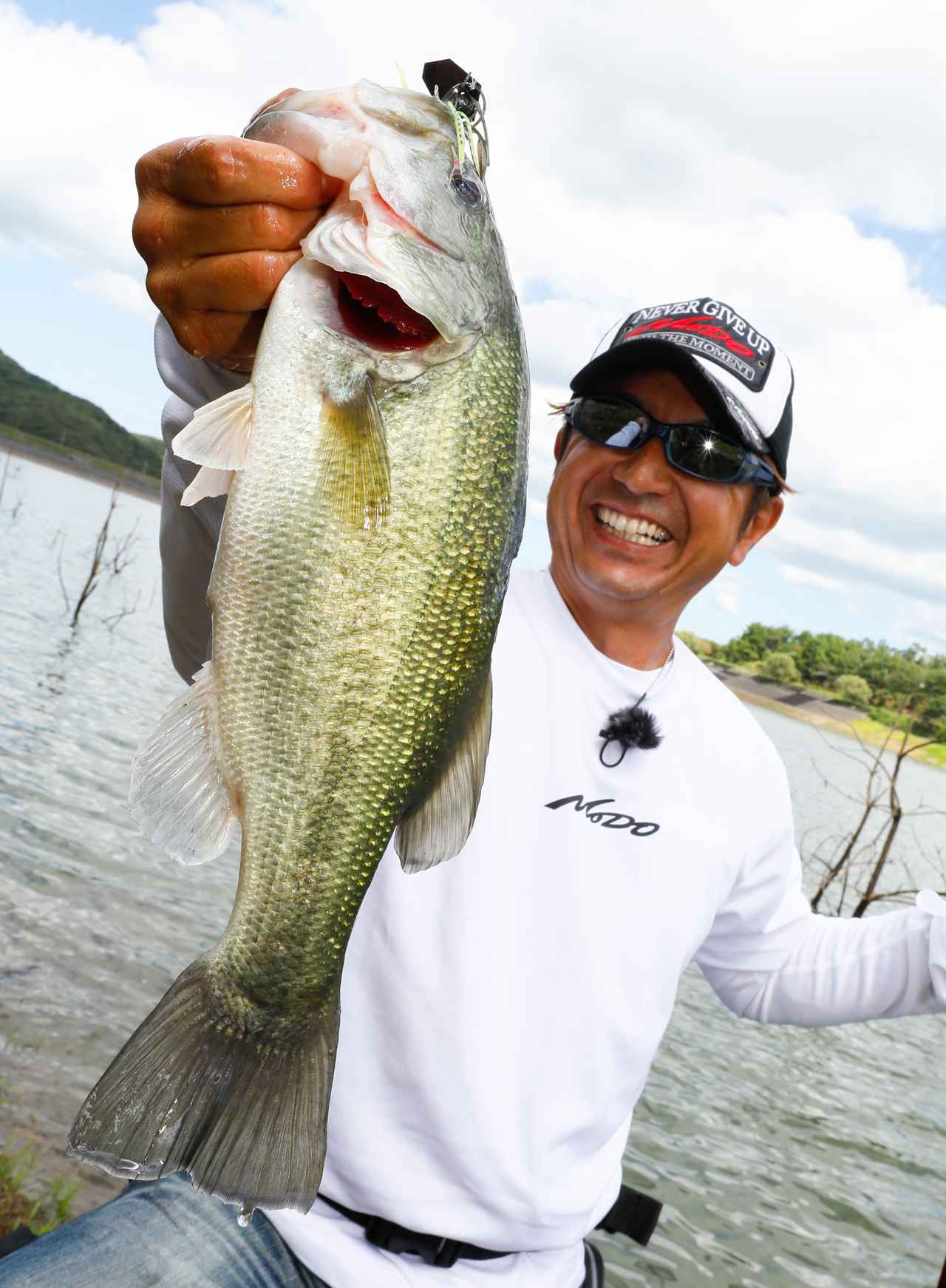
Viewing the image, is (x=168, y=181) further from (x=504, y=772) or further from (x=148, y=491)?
(x=148, y=491)

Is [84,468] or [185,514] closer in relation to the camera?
[185,514]

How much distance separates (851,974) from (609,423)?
5.88ft

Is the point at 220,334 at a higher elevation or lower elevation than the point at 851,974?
higher

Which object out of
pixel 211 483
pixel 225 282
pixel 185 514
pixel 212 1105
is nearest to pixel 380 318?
pixel 225 282

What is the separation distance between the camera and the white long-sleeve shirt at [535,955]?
7.31ft

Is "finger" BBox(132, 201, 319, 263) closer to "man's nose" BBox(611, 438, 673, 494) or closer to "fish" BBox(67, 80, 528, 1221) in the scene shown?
"fish" BBox(67, 80, 528, 1221)

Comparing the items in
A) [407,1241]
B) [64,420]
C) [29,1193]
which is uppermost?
[64,420]

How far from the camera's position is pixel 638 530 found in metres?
2.83

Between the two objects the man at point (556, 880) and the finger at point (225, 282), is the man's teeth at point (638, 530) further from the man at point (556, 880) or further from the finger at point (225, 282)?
the finger at point (225, 282)

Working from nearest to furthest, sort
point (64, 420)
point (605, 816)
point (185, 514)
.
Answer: point (185, 514) → point (605, 816) → point (64, 420)

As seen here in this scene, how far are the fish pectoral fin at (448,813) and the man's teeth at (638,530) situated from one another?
1268 millimetres

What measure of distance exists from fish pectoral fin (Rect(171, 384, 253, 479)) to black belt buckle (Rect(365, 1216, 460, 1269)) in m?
1.73

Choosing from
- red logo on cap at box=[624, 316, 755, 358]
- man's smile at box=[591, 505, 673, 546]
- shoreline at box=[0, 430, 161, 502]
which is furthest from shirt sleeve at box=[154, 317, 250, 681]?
shoreline at box=[0, 430, 161, 502]

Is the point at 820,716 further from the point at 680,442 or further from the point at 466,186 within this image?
the point at 466,186
